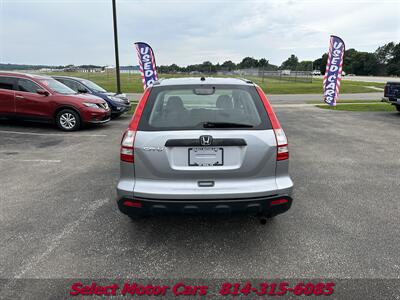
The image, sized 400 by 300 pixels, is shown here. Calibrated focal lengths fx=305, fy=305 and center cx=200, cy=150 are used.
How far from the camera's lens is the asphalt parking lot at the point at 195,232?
8.88 feet

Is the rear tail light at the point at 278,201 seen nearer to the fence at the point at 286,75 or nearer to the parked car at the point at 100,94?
the parked car at the point at 100,94

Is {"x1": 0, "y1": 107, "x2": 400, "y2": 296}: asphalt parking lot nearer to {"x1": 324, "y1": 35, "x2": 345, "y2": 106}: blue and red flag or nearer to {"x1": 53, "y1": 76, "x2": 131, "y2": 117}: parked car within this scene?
{"x1": 53, "y1": 76, "x2": 131, "y2": 117}: parked car

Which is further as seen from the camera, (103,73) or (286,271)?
(103,73)

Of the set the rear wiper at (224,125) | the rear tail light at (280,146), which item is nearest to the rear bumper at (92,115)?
the rear wiper at (224,125)

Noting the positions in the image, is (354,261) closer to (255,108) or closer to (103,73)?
(255,108)

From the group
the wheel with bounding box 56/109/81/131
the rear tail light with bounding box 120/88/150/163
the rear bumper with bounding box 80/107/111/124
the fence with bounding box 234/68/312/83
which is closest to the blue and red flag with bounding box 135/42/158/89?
the rear bumper with bounding box 80/107/111/124

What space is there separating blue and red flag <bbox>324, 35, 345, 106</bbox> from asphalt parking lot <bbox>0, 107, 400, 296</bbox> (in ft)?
35.9

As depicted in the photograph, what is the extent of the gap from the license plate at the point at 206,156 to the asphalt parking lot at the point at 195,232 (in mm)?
889

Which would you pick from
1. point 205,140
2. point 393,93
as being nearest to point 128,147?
point 205,140

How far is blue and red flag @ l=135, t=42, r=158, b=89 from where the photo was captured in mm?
16047

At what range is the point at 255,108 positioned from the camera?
299 cm

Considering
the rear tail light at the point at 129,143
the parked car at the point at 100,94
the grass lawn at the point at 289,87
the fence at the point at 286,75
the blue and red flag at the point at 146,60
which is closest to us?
the rear tail light at the point at 129,143

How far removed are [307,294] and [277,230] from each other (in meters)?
1.01

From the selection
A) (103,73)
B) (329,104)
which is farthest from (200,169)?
(103,73)
